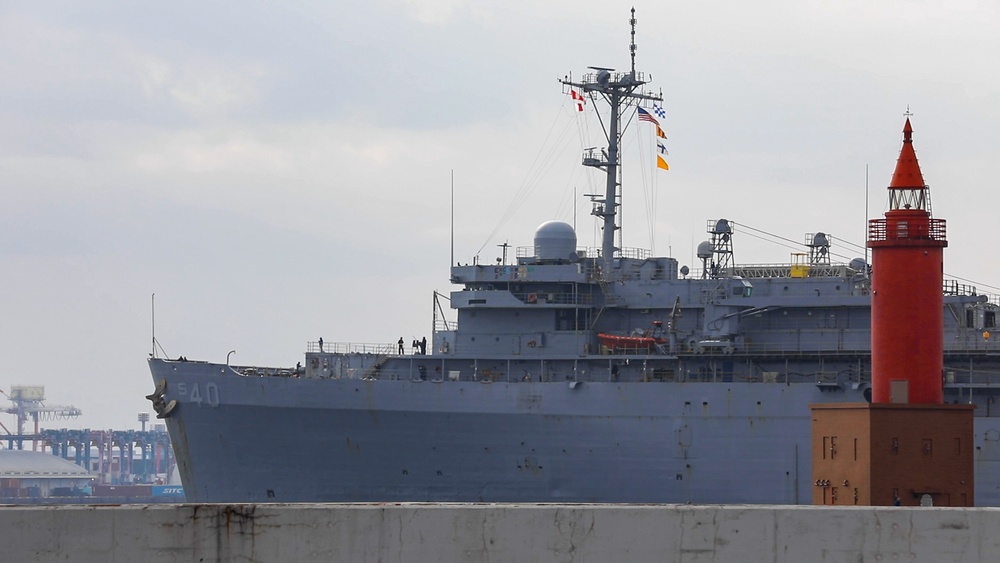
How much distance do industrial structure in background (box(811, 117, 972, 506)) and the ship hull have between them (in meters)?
9.81

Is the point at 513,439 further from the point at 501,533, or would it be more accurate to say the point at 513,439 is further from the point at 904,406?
the point at 501,533

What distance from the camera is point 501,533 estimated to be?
15.3 metres

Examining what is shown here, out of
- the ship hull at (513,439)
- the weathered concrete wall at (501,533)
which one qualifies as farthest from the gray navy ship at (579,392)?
the weathered concrete wall at (501,533)

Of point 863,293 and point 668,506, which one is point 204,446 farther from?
point 668,506

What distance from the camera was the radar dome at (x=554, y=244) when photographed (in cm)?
5084

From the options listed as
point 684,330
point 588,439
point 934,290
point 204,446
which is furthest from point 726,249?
point 204,446

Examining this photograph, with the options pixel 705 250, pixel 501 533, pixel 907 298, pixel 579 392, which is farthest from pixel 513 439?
pixel 501 533

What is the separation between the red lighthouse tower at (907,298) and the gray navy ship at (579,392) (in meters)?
10.1

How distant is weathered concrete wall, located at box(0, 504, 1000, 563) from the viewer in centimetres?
1511

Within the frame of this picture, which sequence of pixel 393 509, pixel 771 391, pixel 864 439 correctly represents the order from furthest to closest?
pixel 771 391, pixel 864 439, pixel 393 509

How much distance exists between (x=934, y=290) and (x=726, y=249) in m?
14.5

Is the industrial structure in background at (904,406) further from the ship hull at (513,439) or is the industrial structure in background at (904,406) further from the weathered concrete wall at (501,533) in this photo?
the weathered concrete wall at (501,533)

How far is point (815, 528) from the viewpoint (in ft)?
49.9

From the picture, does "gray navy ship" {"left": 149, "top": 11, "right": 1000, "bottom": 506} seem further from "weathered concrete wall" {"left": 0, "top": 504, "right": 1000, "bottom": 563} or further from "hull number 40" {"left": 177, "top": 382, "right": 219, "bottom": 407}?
"weathered concrete wall" {"left": 0, "top": 504, "right": 1000, "bottom": 563}
